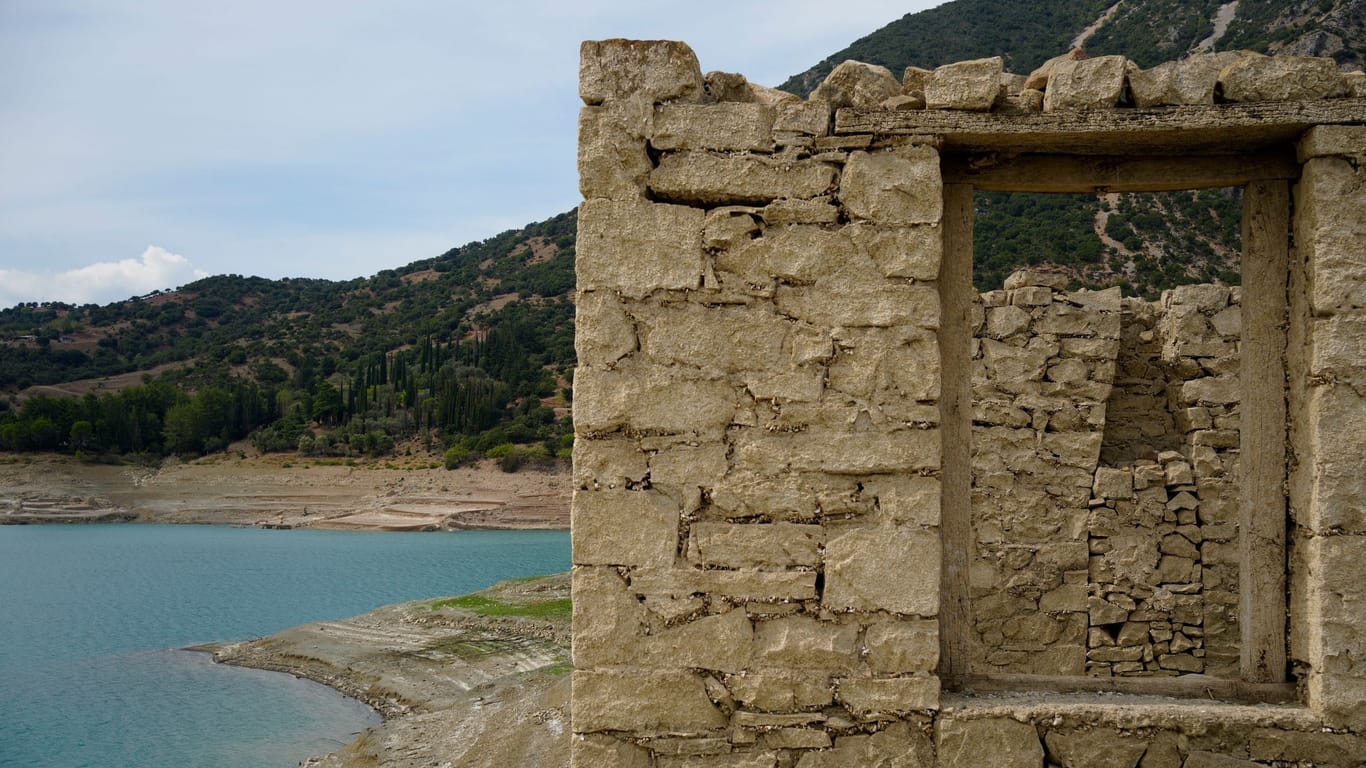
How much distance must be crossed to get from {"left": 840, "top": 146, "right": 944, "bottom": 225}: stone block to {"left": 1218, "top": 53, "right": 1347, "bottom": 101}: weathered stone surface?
104 centimetres

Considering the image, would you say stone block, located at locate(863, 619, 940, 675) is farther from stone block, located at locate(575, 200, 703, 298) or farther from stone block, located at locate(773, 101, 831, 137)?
stone block, located at locate(773, 101, 831, 137)

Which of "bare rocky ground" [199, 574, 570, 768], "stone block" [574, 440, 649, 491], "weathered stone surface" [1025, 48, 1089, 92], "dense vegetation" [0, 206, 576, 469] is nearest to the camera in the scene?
"stone block" [574, 440, 649, 491]

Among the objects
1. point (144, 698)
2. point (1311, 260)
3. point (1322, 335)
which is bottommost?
point (144, 698)

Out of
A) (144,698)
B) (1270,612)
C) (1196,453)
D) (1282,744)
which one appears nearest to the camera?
(1282,744)

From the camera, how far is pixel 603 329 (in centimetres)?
319

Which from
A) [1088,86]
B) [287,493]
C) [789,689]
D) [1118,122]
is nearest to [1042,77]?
[1088,86]

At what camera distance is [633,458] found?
319 cm

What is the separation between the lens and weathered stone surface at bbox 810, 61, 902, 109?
10.5 feet

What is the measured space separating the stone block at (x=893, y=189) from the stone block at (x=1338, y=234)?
4.08ft

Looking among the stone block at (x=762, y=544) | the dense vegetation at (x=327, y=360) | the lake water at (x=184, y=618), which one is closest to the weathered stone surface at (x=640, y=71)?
the stone block at (x=762, y=544)

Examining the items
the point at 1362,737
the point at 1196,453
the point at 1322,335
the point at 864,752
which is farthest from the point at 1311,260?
the point at 1196,453

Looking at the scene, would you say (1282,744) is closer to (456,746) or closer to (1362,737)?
(1362,737)

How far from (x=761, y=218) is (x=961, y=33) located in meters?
37.9

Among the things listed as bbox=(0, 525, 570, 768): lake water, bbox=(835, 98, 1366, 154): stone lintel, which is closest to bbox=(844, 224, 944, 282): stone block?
bbox=(835, 98, 1366, 154): stone lintel
